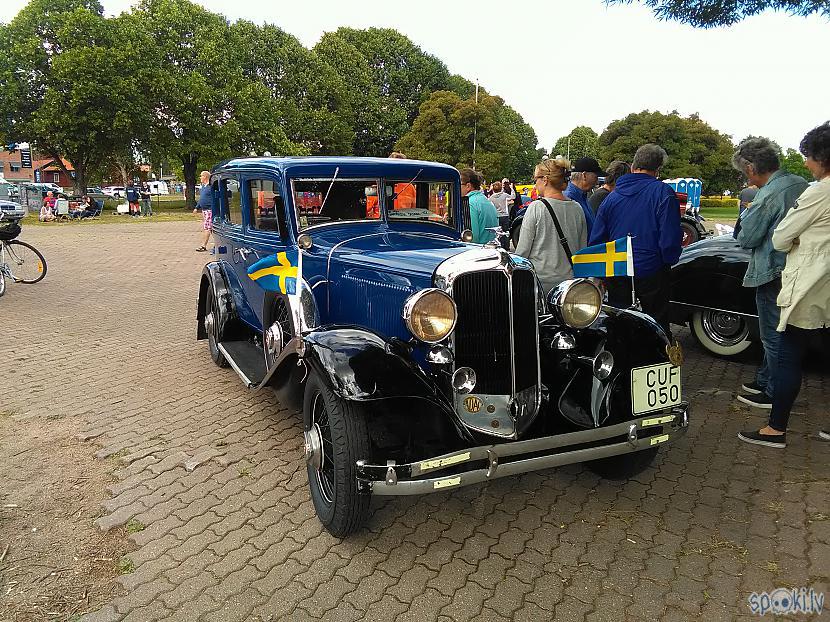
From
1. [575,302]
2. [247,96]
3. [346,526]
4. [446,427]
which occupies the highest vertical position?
[247,96]

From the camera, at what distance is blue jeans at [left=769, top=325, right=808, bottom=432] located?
3641mm

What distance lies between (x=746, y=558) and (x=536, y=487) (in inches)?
43.4

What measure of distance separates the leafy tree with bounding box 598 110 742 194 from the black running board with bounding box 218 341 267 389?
44.1 m

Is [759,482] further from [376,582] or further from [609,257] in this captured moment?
[376,582]

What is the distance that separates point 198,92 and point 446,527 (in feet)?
107

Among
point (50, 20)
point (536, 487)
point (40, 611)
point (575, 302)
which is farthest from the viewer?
point (50, 20)

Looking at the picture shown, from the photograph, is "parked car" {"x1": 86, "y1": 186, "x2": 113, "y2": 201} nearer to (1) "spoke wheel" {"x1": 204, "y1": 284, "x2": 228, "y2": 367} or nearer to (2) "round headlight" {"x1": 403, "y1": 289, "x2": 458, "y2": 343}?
(1) "spoke wheel" {"x1": 204, "y1": 284, "x2": 228, "y2": 367}

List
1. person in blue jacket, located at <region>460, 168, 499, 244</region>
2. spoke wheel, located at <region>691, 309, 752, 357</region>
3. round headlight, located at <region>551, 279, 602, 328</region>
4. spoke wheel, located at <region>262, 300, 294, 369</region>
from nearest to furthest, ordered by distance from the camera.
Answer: round headlight, located at <region>551, 279, 602, 328</region> → spoke wheel, located at <region>262, 300, 294, 369</region> → spoke wheel, located at <region>691, 309, 752, 357</region> → person in blue jacket, located at <region>460, 168, 499, 244</region>

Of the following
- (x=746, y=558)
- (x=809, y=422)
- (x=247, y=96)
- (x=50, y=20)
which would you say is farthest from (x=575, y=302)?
(x=50, y=20)

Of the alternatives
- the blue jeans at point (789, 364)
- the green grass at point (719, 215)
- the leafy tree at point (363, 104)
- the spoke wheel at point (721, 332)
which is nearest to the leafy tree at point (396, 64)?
→ the leafy tree at point (363, 104)

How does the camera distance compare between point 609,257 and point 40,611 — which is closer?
point 40,611

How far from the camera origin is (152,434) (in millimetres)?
4184

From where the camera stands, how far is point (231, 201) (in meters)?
5.38

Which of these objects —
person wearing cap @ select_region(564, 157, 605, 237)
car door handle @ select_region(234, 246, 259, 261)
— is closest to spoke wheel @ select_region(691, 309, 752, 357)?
person wearing cap @ select_region(564, 157, 605, 237)
